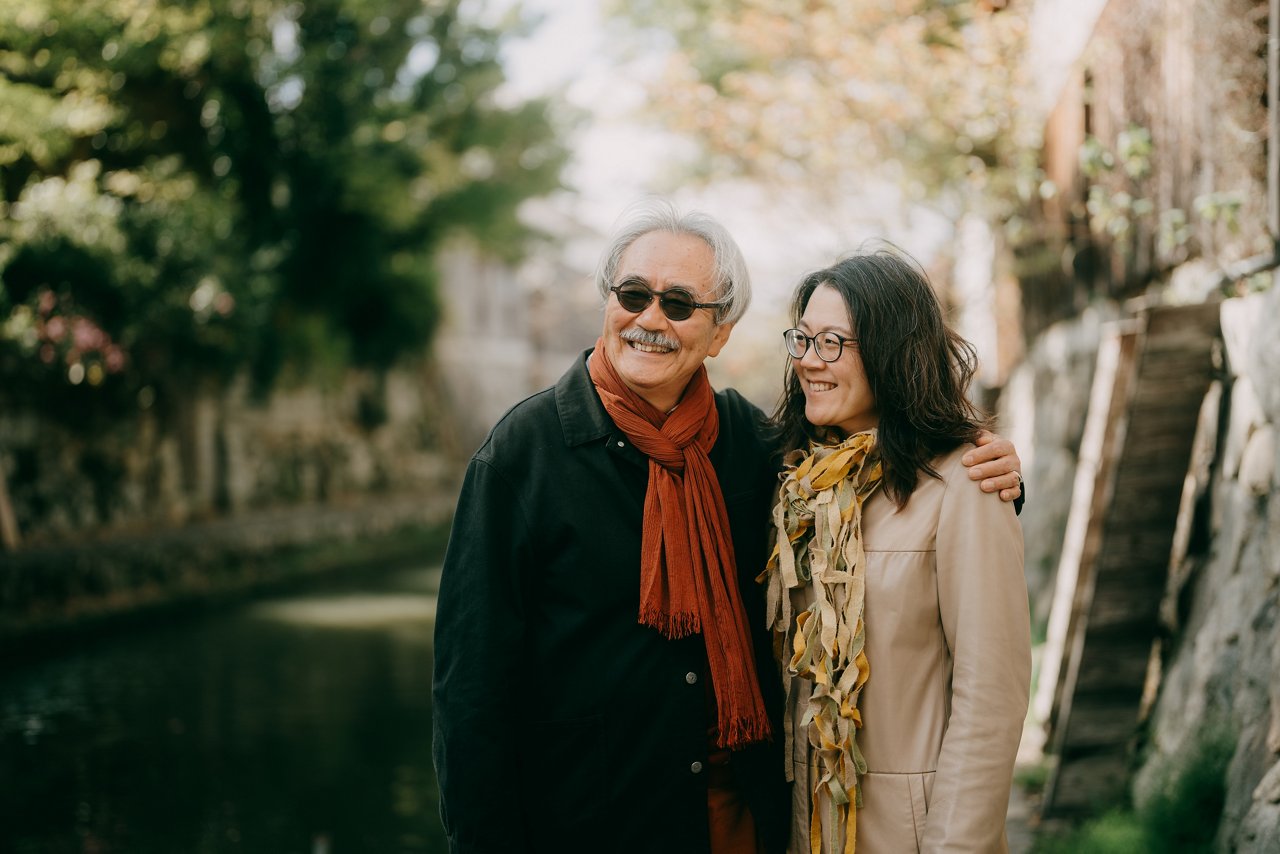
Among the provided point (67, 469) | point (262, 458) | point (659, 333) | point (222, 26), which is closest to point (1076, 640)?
point (659, 333)

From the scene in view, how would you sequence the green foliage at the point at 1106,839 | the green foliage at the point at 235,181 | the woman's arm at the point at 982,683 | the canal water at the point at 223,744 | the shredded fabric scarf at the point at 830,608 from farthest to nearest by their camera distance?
the green foliage at the point at 235,181, the canal water at the point at 223,744, the green foliage at the point at 1106,839, the shredded fabric scarf at the point at 830,608, the woman's arm at the point at 982,683

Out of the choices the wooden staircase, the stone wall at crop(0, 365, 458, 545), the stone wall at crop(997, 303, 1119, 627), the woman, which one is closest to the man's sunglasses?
the woman

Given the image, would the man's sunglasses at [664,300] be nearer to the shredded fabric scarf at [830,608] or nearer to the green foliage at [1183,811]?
the shredded fabric scarf at [830,608]

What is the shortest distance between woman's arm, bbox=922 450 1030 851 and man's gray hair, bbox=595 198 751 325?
738 millimetres

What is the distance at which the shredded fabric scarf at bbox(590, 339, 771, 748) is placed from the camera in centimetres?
238

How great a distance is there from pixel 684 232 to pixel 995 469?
0.85m

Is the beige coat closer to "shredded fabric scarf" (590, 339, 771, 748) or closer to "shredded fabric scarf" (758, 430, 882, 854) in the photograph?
"shredded fabric scarf" (758, 430, 882, 854)

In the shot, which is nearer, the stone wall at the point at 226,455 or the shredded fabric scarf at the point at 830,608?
the shredded fabric scarf at the point at 830,608

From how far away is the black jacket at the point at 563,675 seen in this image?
2309 millimetres

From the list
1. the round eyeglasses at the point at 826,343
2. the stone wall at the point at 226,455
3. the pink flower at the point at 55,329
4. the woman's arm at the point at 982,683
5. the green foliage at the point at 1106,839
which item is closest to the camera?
the woman's arm at the point at 982,683

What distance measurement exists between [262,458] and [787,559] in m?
15.7

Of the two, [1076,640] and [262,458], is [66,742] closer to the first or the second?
[1076,640]

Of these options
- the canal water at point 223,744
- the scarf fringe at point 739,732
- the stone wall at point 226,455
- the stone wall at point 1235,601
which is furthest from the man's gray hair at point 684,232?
the stone wall at point 226,455

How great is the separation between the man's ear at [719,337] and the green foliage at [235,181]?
10114 mm
